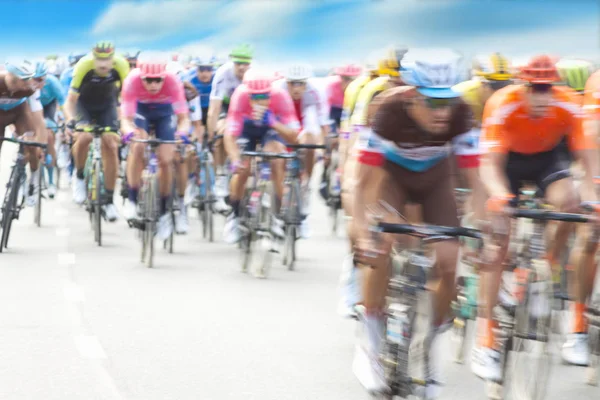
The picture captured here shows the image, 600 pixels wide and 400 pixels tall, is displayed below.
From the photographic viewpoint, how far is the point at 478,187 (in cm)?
703

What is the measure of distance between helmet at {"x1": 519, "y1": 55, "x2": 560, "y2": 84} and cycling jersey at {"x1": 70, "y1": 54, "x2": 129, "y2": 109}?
31.5ft

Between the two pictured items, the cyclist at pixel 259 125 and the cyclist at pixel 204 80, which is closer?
the cyclist at pixel 259 125

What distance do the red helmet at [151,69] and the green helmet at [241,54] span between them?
80.4 inches

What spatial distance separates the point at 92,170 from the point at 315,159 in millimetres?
2751

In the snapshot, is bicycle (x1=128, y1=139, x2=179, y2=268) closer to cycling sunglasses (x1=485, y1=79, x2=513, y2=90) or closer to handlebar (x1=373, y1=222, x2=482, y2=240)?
cycling sunglasses (x1=485, y1=79, x2=513, y2=90)

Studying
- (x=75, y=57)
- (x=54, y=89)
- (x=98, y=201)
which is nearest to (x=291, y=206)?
(x=98, y=201)

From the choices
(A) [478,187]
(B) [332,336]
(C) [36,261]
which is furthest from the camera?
(C) [36,261]

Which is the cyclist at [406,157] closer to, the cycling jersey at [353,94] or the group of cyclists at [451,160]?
the group of cyclists at [451,160]

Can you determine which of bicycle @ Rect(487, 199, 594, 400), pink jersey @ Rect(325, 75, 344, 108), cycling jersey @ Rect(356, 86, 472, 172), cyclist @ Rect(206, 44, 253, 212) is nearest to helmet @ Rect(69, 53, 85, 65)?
pink jersey @ Rect(325, 75, 344, 108)

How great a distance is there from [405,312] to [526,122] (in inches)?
84.9

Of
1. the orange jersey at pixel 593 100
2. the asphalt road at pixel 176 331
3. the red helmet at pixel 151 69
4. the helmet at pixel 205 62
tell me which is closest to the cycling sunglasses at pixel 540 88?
the orange jersey at pixel 593 100

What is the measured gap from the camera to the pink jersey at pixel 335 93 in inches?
725

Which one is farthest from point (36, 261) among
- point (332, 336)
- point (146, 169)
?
point (332, 336)

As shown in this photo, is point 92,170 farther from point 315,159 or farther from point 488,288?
point 488,288
